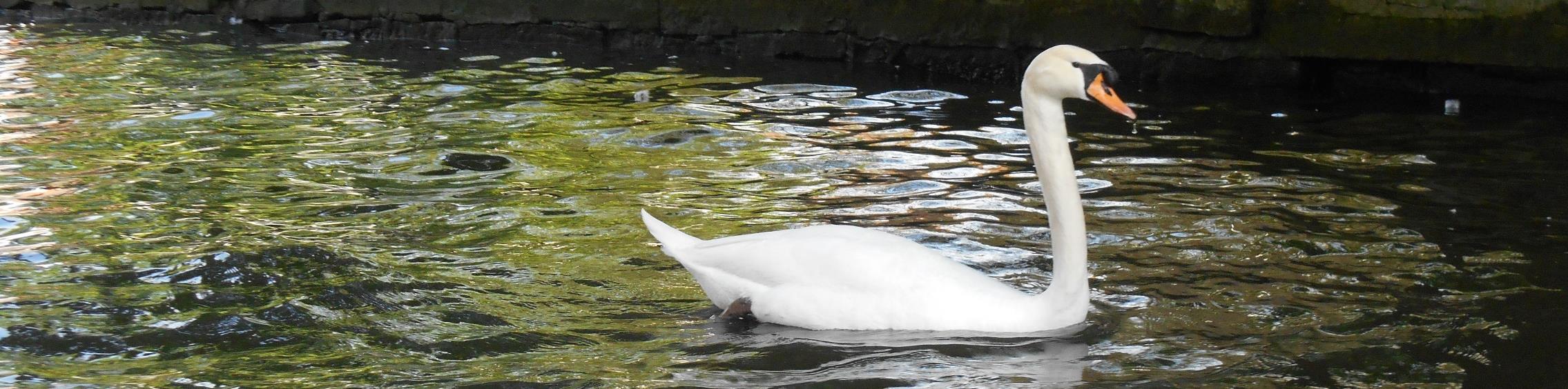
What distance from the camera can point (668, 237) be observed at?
4711mm

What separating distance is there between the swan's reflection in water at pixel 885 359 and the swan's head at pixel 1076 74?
687 mm

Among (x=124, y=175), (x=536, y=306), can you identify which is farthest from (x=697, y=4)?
(x=536, y=306)

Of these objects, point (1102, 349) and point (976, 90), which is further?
point (976, 90)

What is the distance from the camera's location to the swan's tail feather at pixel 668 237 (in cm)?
464

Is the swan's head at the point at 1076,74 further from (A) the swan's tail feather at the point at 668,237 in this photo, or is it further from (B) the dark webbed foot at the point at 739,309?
(A) the swan's tail feather at the point at 668,237

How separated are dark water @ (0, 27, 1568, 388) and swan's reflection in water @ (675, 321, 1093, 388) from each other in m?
0.01

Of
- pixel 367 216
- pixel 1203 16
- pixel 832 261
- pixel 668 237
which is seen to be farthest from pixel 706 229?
pixel 1203 16

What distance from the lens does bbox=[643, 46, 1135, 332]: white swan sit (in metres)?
4.01

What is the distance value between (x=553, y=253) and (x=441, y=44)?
8159mm

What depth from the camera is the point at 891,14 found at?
418 inches

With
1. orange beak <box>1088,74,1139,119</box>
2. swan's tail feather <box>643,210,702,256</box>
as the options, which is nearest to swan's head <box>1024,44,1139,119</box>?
orange beak <box>1088,74,1139,119</box>

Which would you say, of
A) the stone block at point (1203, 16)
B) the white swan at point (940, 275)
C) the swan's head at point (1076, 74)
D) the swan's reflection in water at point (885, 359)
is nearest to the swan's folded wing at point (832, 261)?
the white swan at point (940, 275)

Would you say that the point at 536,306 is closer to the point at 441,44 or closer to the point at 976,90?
the point at 976,90

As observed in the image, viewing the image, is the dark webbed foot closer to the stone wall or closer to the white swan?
the white swan
